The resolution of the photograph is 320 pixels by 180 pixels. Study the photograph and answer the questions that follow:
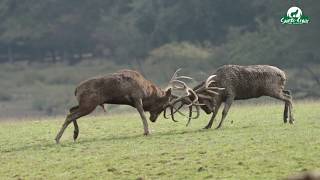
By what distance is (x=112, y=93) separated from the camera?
17.2 meters

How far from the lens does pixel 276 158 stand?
1296 centimetres

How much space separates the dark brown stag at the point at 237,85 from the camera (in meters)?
18.2

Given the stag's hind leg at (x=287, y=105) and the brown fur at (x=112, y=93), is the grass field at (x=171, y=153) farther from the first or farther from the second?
the brown fur at (x=112, y=93)

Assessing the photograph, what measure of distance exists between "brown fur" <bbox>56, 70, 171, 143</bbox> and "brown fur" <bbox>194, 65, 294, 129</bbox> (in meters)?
1.26

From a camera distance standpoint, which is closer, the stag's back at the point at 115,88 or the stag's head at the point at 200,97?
the stag's back at the point at 115,88

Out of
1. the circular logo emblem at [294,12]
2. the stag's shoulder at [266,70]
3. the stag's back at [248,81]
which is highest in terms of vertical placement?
the circular logo emblem at [294,12]

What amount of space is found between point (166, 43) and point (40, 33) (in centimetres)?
879

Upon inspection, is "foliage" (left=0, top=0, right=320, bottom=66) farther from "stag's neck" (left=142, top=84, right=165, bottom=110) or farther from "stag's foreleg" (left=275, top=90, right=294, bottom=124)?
"stag's neck" (left=142, top=84, right=165, bottom=110)

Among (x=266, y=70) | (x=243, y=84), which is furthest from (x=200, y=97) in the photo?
(x=266, y=70)

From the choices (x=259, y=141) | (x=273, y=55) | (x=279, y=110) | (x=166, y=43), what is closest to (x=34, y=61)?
(x=166, y=43)

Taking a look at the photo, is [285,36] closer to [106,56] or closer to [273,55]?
[273,55]

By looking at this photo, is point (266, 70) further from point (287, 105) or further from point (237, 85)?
point (287, 105)

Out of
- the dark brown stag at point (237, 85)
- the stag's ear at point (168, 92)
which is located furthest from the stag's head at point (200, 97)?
the stag's ear at point (168, 92)

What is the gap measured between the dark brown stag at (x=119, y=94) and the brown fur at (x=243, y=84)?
0.64 m
